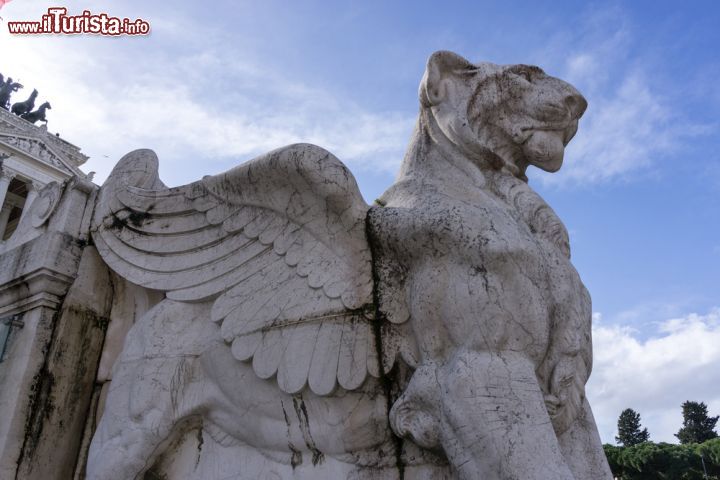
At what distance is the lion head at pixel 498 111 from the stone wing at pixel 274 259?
0.66 metres

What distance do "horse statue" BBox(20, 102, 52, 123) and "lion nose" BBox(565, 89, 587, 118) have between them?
35370 millimetres

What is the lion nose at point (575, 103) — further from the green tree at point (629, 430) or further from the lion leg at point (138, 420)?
the green tree at point (629, 430)

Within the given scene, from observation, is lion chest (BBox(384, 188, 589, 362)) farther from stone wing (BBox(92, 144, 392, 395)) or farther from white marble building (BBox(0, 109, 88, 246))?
white marble building (BBox(0, 109, 88, 246))

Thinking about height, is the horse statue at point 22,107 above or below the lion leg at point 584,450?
above

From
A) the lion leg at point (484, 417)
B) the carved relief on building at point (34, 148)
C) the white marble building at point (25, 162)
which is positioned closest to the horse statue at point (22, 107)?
the white marble building at point (25, 162)

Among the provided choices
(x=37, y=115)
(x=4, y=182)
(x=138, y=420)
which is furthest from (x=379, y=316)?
(x=37, y=115)

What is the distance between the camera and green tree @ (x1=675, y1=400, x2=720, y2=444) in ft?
149

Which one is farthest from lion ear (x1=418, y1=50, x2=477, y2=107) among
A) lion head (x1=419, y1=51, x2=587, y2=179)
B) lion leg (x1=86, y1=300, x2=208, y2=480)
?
lion leg (x1=86, y1=300, x2=208, y2=480)

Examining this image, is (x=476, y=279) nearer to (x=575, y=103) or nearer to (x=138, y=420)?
(x=575, y=103)

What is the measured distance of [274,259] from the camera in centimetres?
246

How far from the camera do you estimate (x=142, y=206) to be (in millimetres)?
2881

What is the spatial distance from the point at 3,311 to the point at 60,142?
3133 centimetres

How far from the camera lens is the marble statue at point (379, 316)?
6.50ft

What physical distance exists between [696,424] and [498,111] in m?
53.2
